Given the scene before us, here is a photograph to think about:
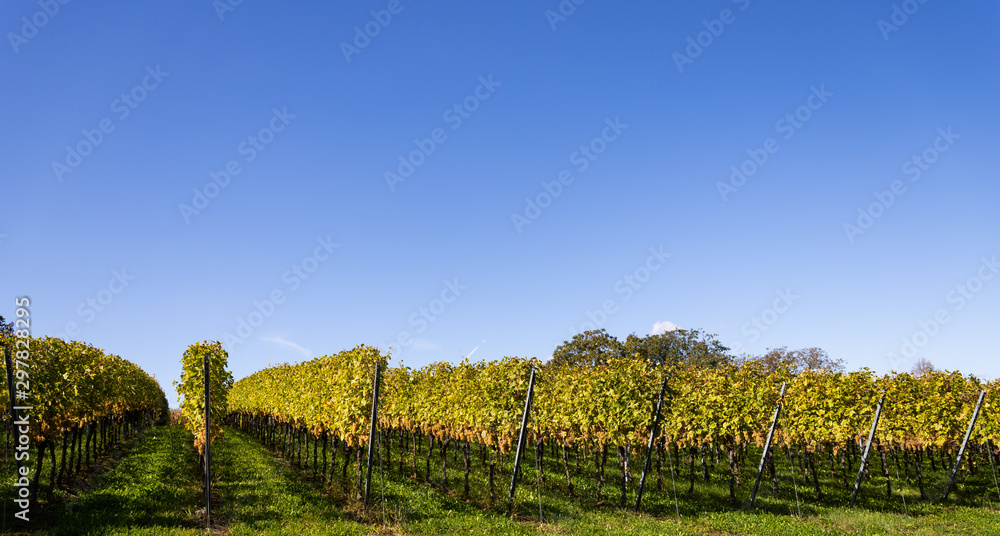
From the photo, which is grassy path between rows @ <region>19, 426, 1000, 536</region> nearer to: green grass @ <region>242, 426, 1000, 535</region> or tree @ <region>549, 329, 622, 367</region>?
green grass @ <region>242, 426, 1000, 535</region>

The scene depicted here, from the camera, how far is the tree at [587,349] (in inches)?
2717

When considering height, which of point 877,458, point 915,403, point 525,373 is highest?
point 525,373

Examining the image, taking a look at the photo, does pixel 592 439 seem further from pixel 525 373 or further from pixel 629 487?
pixel 525 373

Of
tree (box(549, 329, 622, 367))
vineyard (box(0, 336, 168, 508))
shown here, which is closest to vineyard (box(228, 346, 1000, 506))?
vineyard (box(0, 336, 168, 508))

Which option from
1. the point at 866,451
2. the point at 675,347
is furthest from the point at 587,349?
the point at 866,451

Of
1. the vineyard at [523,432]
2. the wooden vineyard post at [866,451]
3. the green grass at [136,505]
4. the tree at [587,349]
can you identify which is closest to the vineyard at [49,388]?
the vineyard at [523,432]

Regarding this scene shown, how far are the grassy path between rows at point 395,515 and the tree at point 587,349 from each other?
46.7m

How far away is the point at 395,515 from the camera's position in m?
16.7

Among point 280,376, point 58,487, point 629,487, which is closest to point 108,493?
point 58,487

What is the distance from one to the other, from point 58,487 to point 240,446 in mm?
17347

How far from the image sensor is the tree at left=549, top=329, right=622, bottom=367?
6900cm

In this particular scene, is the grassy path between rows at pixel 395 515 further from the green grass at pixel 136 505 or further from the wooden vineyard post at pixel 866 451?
the wooden vineyard post at pixel 866 451

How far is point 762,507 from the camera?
2031 cm

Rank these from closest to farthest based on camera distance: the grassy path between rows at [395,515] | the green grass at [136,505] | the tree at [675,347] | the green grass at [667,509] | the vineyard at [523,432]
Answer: the green grass at [136,505] → the grassy path between rows at [395,515] → the green grass at [667,509] → the vineyard at [523,432] → the tree at [675,347]
